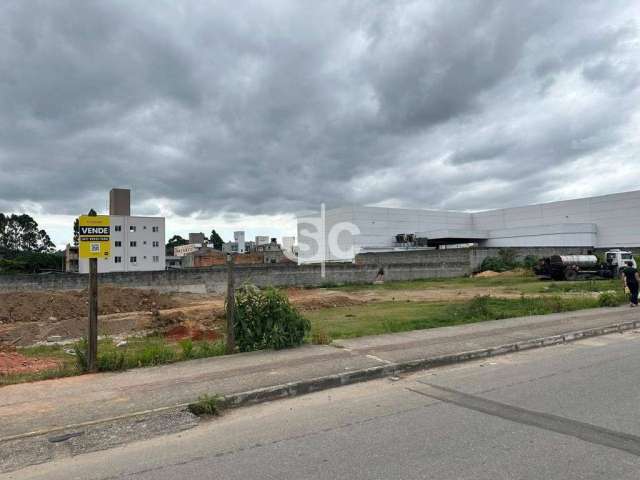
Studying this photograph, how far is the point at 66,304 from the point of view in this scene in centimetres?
2172

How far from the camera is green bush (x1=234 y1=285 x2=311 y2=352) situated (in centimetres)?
921

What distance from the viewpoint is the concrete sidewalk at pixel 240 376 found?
563cm

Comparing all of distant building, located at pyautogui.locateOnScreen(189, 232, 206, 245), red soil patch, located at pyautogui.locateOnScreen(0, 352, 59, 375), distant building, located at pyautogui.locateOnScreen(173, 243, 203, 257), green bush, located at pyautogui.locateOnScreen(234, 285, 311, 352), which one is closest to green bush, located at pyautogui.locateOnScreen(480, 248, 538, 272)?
green bush, located at pyautogui.locateOnScreen(234, 285, 311, 352)

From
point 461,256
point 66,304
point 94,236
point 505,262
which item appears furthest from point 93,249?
point 505,262

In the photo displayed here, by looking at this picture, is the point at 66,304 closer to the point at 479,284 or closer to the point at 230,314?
→ the point at 230,314

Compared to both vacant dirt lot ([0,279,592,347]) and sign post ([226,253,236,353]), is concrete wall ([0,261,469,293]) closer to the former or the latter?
vacant dirt lot ([0,279,592,347])

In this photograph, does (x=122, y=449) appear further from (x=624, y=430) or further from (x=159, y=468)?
(x=624, y=430)

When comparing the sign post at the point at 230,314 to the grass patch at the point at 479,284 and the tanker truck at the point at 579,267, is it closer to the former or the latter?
the grass patch at the point at 479,284

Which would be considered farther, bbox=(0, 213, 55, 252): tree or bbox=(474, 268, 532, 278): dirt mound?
bbox=(0, 213, 55, 252): tree

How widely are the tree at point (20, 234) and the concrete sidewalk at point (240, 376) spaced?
117 meters

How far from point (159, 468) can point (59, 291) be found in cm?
2475

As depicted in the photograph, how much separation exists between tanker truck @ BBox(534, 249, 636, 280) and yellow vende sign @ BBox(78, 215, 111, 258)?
35.1 meters

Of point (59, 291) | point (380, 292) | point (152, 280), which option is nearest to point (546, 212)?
point (380, 292)

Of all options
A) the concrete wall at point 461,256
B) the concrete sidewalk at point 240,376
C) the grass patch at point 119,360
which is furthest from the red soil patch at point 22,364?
the concrete wall at point 461,256
